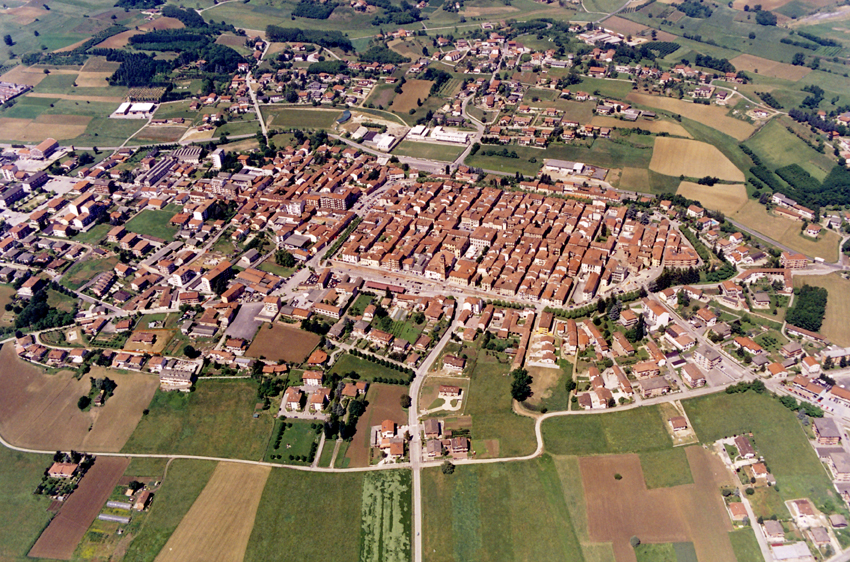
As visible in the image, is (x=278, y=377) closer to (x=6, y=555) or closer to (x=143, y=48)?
(x=6, y=555)

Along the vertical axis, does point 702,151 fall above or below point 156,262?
above

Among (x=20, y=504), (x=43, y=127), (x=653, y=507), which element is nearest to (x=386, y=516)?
(x=653, y=507)

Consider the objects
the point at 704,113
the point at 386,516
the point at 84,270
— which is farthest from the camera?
the point at 704,113

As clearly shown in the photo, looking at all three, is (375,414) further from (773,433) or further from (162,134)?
(162,134)

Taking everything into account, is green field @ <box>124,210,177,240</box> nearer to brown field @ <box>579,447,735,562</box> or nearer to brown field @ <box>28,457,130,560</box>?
brown field @ <box>28,457,130,560</box>

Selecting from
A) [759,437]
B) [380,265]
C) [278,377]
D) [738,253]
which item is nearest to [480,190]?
[380,265]

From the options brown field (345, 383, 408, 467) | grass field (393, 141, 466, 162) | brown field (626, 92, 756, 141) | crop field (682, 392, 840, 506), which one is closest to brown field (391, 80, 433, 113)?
grass field (393, 141, 466, 162)

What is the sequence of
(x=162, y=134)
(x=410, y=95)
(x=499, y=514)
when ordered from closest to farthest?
(x=499, y=514) < (x=162, y=134) < (x=410, y=95)
